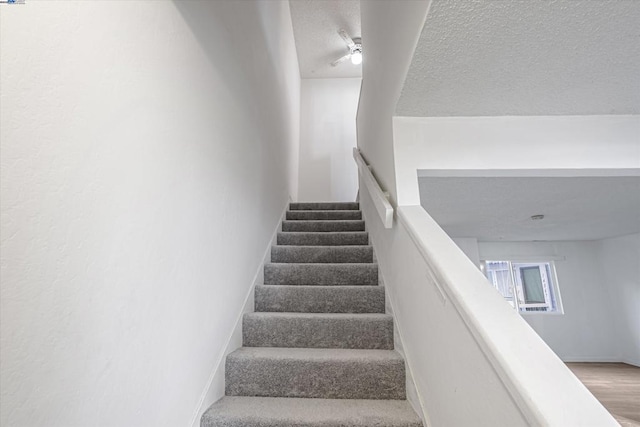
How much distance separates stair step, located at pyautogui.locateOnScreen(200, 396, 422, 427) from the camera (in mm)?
1090

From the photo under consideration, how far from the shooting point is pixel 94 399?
64cm

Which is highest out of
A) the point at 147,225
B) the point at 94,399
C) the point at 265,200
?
the point at 265,200

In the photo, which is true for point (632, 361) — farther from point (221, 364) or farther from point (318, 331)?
point (221, 364)

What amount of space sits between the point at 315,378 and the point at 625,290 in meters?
5.50

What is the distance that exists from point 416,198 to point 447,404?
833 mm

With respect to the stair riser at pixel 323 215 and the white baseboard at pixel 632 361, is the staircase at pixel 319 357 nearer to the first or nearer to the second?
the stair riser at pixel 323 215

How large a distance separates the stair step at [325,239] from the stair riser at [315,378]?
51.6 inches

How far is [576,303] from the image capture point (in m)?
4.64

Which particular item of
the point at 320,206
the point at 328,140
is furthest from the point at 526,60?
the point at 328,140

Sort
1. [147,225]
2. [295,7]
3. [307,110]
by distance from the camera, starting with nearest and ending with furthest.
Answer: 1. [147,225]
2. [295,7]
3. [307,110]

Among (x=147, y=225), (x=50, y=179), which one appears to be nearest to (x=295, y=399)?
(x=147, y=225)

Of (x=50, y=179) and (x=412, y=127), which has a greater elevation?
(x=412, y=127)

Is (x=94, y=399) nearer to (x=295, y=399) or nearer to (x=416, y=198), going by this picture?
(x=295, y=399)

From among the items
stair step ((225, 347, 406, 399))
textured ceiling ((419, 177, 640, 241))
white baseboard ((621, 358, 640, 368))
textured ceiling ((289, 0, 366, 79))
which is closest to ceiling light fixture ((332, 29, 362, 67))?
textured ceiling ((289, 0, 366, 79))
